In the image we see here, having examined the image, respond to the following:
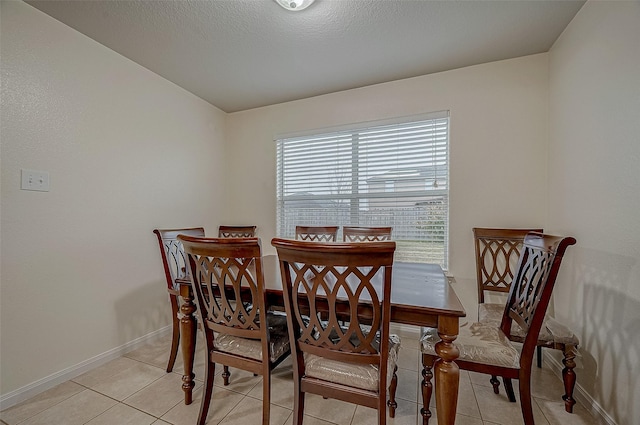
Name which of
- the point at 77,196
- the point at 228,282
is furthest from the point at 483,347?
the point at 77,196

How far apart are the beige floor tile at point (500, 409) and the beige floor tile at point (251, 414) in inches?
44.2

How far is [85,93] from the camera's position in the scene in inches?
77.8

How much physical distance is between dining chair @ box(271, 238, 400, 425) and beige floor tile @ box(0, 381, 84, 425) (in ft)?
5.19

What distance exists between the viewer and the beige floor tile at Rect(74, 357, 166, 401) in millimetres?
1731

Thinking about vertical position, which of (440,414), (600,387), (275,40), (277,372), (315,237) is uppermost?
(275,40)

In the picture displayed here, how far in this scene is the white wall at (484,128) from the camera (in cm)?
220

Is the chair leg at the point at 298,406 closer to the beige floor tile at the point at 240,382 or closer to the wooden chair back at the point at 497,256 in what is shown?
the beige floor tile at the point at 240,382

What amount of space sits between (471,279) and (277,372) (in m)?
1.80

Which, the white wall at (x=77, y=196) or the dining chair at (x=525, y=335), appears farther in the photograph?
the white wall at (x=77, y=196)

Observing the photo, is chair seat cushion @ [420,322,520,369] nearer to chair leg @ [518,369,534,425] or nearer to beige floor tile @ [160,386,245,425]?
chair leg @ [518,369,534,425]

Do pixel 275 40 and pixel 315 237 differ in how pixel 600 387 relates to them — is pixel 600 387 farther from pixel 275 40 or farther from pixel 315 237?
pixel 275 40

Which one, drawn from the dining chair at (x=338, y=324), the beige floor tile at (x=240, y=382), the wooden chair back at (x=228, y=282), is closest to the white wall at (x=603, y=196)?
the dining chair at (x=338, y=324)

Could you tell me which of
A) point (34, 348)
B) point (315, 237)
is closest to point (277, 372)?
point (315, 237)

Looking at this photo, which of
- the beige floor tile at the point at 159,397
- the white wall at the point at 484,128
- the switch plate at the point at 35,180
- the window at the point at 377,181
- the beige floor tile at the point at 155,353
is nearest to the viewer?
the beige floor tile at the point at 159,397
